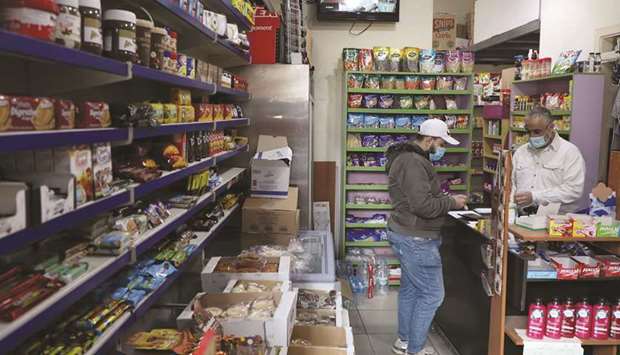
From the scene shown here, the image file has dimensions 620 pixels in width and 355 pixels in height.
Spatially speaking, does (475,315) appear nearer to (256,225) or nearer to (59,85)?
(256,225)

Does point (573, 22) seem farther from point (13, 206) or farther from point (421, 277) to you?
point (13, 206)

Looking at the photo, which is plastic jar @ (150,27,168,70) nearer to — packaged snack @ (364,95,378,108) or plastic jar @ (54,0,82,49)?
plastic jar @ (54,0,82,49)

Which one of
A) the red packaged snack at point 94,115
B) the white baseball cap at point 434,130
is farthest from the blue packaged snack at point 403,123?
the red packaged snack at point 94,115

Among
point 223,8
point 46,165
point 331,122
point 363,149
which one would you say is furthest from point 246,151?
point 46,165

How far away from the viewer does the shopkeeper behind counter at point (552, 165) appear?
4.55 metres

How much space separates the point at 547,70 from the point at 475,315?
3269 mm

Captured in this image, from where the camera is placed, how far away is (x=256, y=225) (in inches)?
170

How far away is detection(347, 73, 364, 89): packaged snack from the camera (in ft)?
21.1

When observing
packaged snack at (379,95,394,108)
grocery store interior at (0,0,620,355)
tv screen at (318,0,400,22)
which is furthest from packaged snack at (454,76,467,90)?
tv screen at (318,0,400,22)

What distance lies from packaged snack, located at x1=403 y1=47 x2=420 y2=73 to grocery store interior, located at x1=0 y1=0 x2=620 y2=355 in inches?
0.9

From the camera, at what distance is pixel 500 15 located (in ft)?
25.6

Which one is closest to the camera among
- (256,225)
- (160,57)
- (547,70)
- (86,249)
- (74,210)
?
(74,210)

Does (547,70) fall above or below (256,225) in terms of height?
above

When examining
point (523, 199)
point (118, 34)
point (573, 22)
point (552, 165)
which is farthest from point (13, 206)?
point (573, 22)
